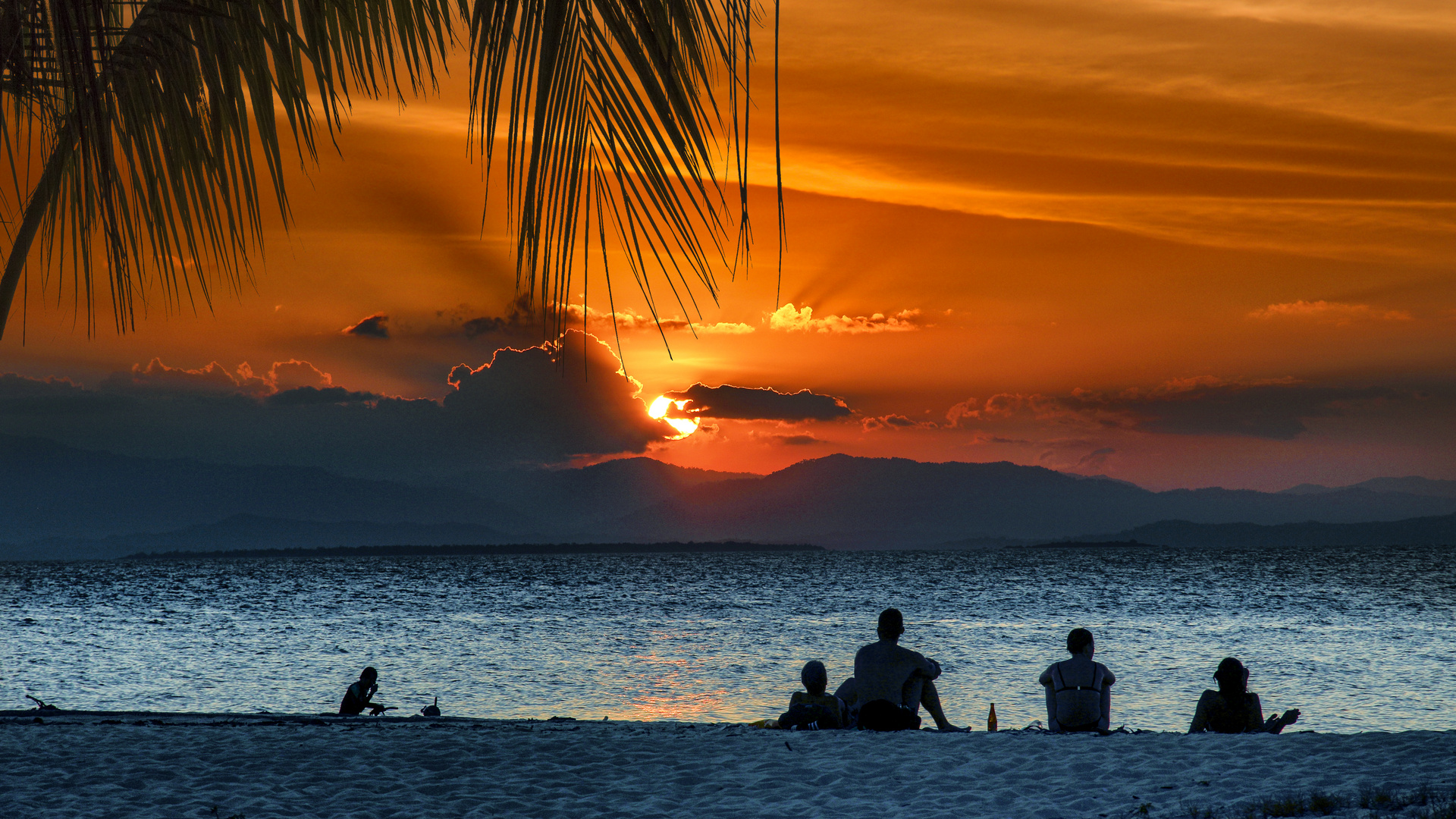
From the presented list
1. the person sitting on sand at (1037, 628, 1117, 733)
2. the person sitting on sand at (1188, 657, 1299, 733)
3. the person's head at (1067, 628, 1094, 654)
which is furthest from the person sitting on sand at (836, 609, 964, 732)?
the person sitting on sand at (1188, 657, 1299, 733)

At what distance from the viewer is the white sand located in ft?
25.0

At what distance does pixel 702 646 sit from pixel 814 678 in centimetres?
2367

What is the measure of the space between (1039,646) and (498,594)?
147 feet

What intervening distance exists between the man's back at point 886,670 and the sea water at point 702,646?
9.89 m

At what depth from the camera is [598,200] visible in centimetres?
198

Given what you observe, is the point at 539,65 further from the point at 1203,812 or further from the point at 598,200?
the point at 1203,812

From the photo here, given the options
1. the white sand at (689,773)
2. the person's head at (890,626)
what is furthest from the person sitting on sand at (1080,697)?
the person's head at (890,626)

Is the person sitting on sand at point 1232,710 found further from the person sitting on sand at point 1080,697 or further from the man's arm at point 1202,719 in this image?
the person sitting on sand at point 1080,697

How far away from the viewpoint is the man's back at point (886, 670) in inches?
388

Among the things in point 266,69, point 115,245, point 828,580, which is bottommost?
point 828,580

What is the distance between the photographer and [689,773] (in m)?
9.30

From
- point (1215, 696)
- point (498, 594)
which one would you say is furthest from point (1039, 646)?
point (498, 594)

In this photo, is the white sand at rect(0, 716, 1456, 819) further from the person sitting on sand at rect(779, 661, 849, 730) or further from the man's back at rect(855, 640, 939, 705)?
the man's back at rect(855, 640, 939, 705)

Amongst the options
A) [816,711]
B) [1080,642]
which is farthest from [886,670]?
[1080,642]
